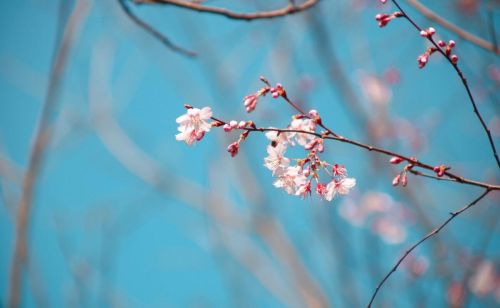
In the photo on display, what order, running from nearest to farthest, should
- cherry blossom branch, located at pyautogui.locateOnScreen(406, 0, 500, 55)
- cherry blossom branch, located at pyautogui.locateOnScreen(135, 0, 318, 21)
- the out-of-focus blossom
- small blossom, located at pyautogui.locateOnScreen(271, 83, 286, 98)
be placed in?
small blossom, located at pyautogui.locateOnScreen(271, 83, 286, 98) < cherry blossom branch, located at pyautogui.locateOnScreen(135, 0, 318, 21) < cherry blossom branch, located at pyautogui.locateOnScreen(406, 0, 500, 55) < the out-of-focus blossom

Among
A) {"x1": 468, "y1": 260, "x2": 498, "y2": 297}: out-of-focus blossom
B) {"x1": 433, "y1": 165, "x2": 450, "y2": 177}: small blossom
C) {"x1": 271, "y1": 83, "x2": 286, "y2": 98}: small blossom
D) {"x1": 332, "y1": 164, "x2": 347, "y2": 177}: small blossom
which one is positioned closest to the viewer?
{"x1": 433, "y1": 165, "x2": 450, "y2": 177}: small blossom

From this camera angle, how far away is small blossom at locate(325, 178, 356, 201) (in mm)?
1645

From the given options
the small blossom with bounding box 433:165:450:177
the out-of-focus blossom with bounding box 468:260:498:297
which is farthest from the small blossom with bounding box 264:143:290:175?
the out-of-focus blossom with bounding box 468:260:498:297

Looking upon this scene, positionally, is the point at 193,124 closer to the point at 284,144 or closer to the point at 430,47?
the point at 284,144

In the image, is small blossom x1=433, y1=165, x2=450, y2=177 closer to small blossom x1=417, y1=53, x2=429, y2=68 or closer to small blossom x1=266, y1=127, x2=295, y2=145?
small blossom x1=417, y1=53, x2=429, y2=68

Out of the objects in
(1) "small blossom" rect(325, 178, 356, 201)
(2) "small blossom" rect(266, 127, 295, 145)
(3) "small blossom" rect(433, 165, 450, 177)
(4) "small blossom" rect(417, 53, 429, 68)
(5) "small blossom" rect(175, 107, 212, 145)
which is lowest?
(3) "small blossom" rect(433, 165, 450, 177)

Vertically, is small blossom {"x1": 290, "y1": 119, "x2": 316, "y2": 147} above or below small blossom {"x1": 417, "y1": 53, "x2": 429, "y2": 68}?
below

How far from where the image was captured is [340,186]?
167cm

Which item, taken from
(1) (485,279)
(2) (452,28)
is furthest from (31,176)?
(1) (485,279)

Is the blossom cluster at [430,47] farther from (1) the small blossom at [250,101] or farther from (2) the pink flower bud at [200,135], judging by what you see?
(2) the pink flower bud at [200,135]

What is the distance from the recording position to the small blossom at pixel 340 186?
1.65 m

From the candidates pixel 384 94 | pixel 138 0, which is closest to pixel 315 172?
pixel 138 0

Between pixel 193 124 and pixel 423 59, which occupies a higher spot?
pixel 423 59

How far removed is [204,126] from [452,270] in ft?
9.07
